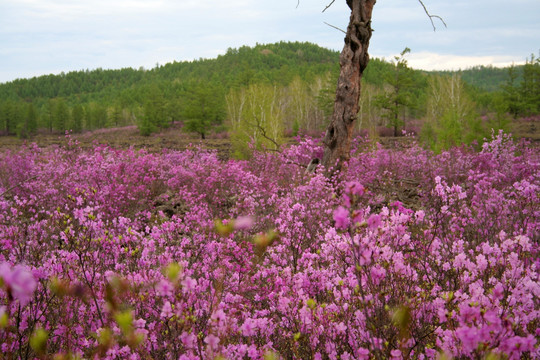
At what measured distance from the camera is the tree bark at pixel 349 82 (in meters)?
6.82

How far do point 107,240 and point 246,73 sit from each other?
60.3 metres

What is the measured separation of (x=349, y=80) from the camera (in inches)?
276

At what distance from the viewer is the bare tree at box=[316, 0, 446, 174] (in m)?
6.82

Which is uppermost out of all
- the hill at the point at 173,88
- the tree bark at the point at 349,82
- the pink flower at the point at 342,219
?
the hill at the point at 173,88

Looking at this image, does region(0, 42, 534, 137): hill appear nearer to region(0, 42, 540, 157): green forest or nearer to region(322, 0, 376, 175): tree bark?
region(0, 42, 540, 157): green forest

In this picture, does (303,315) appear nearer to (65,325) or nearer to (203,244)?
(65,325)

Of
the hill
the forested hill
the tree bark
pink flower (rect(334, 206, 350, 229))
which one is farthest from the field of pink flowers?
the forested hill

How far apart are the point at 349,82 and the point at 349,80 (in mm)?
42

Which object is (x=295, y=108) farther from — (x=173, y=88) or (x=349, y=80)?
(x=349, y=80)

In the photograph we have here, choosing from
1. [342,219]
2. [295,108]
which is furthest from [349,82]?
[295,108]

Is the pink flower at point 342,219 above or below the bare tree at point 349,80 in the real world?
below

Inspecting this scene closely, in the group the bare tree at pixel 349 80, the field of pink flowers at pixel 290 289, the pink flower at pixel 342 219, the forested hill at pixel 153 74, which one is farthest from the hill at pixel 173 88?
the pink flower at pixel 342 219

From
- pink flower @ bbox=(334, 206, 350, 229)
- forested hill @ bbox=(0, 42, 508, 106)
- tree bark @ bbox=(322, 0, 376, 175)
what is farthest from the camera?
forested hill @ bbox=(0, 42, 508, 106)

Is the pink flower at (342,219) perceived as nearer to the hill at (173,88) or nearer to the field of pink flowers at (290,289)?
the field of pink flowers at (290,289)
